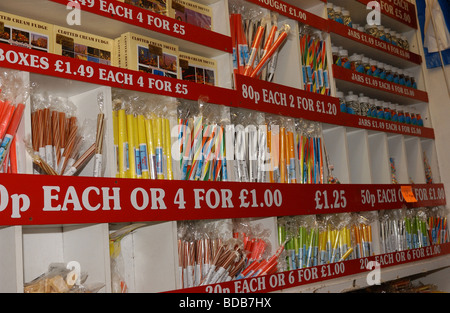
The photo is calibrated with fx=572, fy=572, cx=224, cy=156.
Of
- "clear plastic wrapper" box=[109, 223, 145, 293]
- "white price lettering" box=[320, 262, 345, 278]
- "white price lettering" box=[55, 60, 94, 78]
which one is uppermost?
"white price lettering" box=[55, 60, 94, 78]

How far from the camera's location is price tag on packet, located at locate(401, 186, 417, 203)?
4262 millimetres

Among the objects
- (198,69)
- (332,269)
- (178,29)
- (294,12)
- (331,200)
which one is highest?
(294,12)

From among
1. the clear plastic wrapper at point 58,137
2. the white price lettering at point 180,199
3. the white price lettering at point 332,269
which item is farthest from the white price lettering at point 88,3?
the white price lettering at point 332,269

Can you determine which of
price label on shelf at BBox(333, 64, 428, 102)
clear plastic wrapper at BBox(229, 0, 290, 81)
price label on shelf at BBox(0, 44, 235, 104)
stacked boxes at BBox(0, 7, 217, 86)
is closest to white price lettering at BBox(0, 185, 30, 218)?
price label on shelf at BBox(0, 44, 235, 104)

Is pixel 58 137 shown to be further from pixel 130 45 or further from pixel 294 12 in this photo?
pixel 294 12

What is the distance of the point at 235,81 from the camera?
3076mm

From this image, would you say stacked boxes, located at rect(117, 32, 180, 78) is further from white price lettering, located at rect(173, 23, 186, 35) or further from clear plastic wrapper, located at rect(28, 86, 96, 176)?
clear plastic wrapper, located at rect(28, 86, 96, 176)

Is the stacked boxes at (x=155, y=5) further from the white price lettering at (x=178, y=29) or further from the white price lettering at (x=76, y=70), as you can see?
the white price lettering at (x=76, y=70)

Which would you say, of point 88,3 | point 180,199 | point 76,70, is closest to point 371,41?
point 180,199

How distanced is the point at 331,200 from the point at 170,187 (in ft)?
4.44

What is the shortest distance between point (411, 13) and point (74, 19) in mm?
3547

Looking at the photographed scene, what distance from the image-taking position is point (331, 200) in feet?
11.7

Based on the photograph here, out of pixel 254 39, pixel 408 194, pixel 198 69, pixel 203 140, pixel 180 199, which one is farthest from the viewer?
pixel 408 194

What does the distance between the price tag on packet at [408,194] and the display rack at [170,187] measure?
0.08 feet
